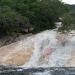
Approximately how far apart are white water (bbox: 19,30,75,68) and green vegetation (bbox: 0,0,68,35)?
1.84 meters

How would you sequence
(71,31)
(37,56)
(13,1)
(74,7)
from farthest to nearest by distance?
(74,7) → (13,1) → (71,31) → (37,56)

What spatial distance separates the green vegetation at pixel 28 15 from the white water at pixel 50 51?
1.84 metres

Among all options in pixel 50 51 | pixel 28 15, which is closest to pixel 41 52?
pixel 50 51

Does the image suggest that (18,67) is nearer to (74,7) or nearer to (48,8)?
(48,8)

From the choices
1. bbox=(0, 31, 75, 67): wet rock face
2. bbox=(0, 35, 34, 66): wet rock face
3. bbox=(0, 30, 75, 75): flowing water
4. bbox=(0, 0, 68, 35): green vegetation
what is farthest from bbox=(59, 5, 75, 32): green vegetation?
bbox=(0, 35, 34, 66): wet rock face

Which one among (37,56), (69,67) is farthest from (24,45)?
(69,67)

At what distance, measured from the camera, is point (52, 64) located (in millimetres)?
34156

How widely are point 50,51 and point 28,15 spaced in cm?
526

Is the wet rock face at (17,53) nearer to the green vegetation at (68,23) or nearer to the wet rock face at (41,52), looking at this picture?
the wet rock face at (41,52)

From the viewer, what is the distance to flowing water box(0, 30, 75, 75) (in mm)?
33000

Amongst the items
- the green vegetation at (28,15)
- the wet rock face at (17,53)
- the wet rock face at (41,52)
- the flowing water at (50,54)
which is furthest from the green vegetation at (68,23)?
the wet rock face at (17,53)

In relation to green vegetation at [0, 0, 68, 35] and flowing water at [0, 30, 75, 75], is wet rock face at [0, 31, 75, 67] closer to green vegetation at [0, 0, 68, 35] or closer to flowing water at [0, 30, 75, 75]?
flowing water at [0, 30, 75, 75]

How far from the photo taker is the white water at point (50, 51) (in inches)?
1353

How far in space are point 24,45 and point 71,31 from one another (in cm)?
410
